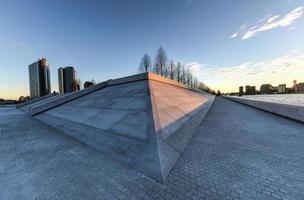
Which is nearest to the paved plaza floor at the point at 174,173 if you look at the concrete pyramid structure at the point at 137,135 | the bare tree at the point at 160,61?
the concrete pyramid structure at the point at 137,135

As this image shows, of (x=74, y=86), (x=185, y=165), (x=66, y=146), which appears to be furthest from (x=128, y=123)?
(x=74, y=86)

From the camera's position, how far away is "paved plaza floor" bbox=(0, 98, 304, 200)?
2.75 m

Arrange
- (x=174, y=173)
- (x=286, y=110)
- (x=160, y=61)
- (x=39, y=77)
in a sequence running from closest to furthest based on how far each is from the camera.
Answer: (x=174, y=173) → (x=286, y=110) → (x=160, y=61) → (x=39, y=77)

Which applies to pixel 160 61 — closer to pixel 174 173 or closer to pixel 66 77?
pixel 174 173

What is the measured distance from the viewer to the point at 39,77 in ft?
232

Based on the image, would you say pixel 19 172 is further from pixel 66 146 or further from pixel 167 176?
pixel 167 176

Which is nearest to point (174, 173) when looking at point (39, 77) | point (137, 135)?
point (137, 135)

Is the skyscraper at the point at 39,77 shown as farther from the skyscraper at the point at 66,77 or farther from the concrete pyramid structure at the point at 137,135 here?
the concrete pyramid structure at the point at 137,135

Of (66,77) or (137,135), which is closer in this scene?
(137,135)

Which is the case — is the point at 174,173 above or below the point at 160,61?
below

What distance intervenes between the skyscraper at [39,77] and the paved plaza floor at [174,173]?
82.9 m

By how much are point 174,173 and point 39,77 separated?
88.7 meters

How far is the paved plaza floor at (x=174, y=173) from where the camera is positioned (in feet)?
9.01

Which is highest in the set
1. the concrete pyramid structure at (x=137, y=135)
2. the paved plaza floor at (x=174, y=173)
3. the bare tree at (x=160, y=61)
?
the bare tree at (x=160, y=61)
